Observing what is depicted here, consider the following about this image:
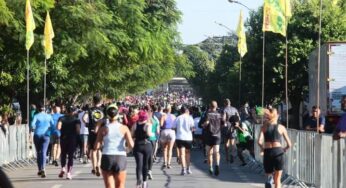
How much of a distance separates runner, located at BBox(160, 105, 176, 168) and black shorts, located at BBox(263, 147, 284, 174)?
25.2ft

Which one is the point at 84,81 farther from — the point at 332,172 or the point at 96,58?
the point at 332,172

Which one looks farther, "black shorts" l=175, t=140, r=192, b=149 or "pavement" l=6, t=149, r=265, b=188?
"black shorts" l=175, t=140, r=192, b=149

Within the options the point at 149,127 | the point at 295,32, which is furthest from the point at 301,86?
the point at 149,127

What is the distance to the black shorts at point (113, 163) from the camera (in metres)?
9.55

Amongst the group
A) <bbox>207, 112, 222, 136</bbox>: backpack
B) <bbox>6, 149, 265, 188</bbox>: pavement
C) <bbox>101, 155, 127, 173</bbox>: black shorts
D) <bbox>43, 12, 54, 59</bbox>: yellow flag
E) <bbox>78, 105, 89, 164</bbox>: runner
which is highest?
<bbox>43, 12, 54, 59</bbox>: yellow flag

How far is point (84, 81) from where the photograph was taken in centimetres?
4494

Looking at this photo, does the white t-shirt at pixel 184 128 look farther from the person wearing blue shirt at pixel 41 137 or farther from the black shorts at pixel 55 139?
the black shorts at pixel 55 139

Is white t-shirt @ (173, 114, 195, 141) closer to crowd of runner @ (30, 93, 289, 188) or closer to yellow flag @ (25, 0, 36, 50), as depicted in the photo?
crowd of runner @ (30, 93, 289, 188)

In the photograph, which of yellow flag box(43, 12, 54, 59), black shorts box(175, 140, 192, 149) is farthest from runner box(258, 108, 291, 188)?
yellow flag box(43, 12, 54, 59)

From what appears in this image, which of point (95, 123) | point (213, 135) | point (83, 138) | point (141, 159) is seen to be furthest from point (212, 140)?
point (83, 138)

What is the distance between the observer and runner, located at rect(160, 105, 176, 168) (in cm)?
1938

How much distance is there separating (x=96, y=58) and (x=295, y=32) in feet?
64.6

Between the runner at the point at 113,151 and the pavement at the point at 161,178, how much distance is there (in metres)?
4.78

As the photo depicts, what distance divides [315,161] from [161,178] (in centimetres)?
452
